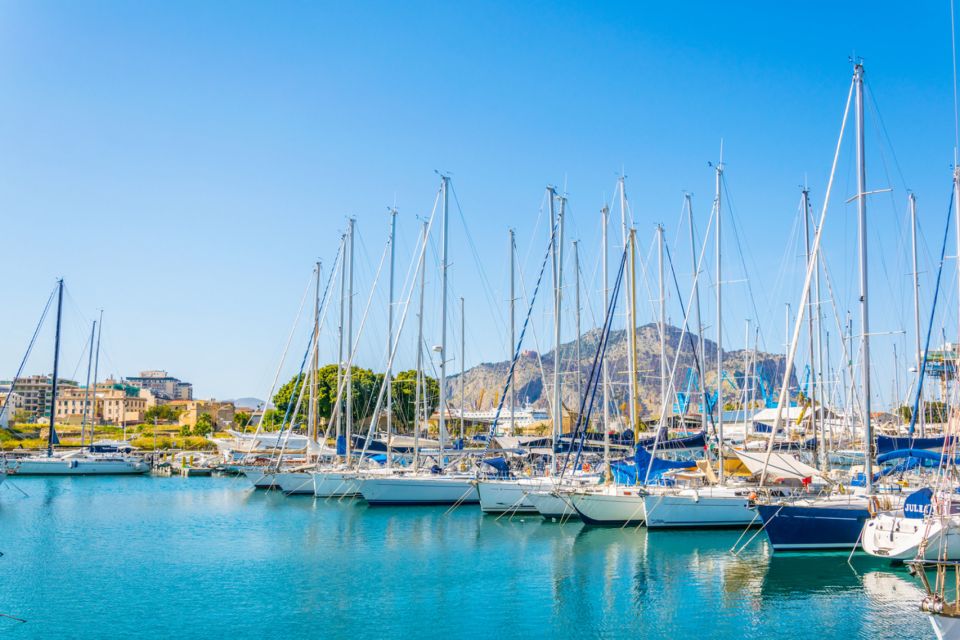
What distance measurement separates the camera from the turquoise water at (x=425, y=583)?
21.3 meters

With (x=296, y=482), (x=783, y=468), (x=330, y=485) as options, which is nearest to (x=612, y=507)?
(x=783, y=468)

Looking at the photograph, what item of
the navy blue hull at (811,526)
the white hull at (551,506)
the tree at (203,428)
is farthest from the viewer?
the tree at (203,428)

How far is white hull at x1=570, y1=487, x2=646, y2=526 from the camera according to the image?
3531 centimetres

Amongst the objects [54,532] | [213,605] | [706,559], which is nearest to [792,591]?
[706,559]

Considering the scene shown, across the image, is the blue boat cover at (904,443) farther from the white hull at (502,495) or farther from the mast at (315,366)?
the mast at (315,366)

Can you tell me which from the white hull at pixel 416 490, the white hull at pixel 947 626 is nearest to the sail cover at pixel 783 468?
the white hull at pixel 416 490

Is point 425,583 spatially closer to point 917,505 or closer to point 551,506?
point 551,506

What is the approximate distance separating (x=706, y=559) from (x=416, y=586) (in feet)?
35.3

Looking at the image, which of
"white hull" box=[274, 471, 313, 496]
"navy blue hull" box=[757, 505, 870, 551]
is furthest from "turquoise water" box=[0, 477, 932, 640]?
"white hull" box=[274, 471, 313, 496]

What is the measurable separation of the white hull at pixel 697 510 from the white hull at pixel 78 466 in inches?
2130

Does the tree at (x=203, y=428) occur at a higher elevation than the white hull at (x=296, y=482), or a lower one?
higher

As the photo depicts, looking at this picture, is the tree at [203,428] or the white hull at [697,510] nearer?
the white hull at [697,510]

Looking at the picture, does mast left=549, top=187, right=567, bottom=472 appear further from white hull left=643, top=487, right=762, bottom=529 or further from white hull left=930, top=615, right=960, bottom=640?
white hull left=930, top=615, right=960, bottom=640

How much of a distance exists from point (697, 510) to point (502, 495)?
10.5 m
